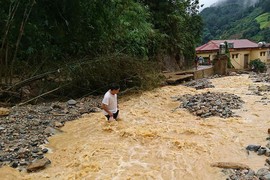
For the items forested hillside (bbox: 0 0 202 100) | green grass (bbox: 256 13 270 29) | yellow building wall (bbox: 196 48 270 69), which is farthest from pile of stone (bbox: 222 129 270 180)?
green grass (bbox: 256 13 270 29)

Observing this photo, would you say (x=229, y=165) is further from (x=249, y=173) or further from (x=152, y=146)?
(x=152, y=146)

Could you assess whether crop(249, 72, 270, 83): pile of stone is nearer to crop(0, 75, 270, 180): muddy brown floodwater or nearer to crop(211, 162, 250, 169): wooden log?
crop(0, 75, 270, 180): muddy brown floodwater

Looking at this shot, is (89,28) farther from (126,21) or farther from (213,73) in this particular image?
(213,73)

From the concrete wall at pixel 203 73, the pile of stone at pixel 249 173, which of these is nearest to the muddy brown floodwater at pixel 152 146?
the pile of stone at pixel 249 173

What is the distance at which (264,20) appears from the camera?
6606cm

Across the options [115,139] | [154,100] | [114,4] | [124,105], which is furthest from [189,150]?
[114,4]

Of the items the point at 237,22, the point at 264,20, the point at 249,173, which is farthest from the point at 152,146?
the point at 237,22

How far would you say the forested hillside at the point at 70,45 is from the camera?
35.9 ft

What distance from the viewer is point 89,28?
1307cm

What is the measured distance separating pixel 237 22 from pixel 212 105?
69315 mm

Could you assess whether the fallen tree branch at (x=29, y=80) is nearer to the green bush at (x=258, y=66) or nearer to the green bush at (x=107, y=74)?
the green bush at (x=107, y=74)

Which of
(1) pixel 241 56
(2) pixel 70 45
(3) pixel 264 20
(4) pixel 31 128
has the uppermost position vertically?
(3) pixel 264 20

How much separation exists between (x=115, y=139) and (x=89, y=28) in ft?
22.9

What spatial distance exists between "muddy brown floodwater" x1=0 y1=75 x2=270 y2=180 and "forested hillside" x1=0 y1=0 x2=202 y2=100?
263 centimetres
